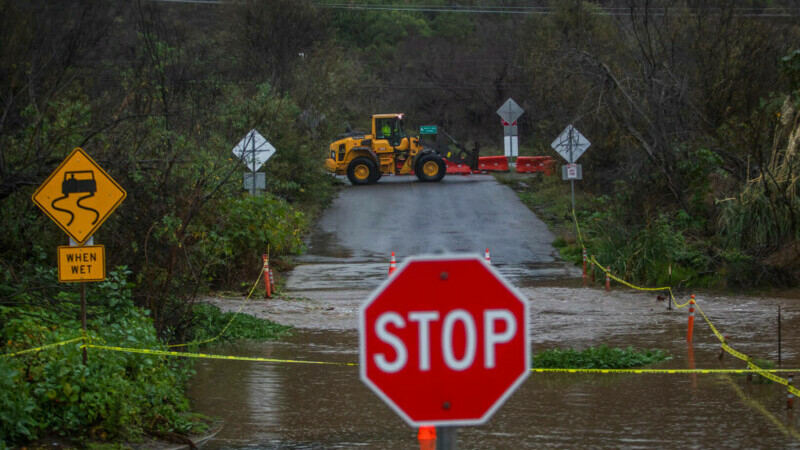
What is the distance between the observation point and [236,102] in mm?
28203

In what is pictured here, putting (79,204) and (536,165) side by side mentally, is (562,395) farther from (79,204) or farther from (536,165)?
(536,165)

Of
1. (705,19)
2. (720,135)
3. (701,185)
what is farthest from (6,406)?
(705,19)

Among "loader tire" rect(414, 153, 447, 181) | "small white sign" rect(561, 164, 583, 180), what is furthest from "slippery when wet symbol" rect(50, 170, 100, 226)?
"loader tire" rect(414, 153, 447, 181)

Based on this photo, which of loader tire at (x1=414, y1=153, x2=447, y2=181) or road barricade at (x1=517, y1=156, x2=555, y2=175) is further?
loader tire at (x1=414, y1=153, x2=447, y2=181)

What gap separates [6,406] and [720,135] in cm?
2108

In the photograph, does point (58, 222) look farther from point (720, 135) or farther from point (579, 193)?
point (579, 193)

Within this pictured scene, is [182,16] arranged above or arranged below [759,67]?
above

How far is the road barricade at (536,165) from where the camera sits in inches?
1533

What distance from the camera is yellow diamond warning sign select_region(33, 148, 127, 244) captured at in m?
9.58

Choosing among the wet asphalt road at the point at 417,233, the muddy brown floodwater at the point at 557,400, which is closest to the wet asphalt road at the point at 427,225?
the wet asphalt road at the point at 417,233

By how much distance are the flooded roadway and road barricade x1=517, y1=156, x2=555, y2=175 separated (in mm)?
21339

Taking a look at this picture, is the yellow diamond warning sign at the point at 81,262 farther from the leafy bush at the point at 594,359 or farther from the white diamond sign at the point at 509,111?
the white diamond sign at the point at 509,111

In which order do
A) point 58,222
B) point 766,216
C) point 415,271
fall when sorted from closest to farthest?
point 415,271 → point 58,222 → point 766,216

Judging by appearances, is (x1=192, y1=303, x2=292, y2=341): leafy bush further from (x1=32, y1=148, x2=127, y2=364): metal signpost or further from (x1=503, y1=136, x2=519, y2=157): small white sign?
(x1=503, y1=136, x2=519, y2=157): small white sign
